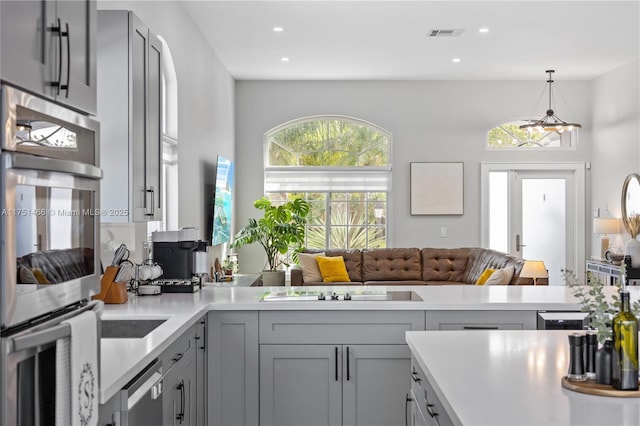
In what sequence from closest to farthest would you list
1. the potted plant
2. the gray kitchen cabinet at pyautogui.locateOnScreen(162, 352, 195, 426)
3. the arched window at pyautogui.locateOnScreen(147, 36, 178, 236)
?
the gray kitchen cabinet at pyautogui.locateOnScreen(162, 352, 195, 426)
the arched window at pyautogui.locateOnScreen(147, 36, 178, 236)
the potted plant

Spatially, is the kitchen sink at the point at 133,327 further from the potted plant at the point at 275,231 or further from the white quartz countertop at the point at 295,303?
the potted plant at the point at 275,231

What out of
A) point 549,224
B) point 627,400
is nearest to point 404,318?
point 627,400

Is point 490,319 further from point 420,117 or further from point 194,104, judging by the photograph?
point 420,117

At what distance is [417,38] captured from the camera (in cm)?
692

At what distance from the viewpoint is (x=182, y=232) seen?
4.09 metres

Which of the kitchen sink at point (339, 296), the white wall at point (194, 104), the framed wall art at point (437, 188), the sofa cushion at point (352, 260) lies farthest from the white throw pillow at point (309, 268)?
the kitchen sink at point (339, 296)

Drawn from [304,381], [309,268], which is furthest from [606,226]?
[304,381]

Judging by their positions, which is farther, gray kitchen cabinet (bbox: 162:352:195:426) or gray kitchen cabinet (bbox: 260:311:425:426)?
gray kitchen cabinet (bbox: 260:311:425:426)

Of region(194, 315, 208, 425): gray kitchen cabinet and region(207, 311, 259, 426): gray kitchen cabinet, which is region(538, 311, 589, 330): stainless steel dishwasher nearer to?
region(207, 311, 259, 426): gray kitchen cabinet

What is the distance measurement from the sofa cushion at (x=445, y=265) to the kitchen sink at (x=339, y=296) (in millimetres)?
4391

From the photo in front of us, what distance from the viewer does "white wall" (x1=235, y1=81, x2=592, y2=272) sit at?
9.26m

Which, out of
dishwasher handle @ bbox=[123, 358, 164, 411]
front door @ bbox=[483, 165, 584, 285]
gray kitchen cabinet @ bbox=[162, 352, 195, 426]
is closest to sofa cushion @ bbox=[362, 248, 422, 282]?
front door @ bbox=[483, 165, 584, 285]

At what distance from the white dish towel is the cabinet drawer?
1936 mm

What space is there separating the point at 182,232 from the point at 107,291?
2.49 ft
